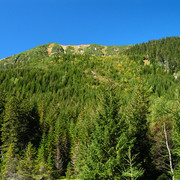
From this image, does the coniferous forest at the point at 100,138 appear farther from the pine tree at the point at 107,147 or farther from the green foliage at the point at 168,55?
the green foliage at the point at 168,55

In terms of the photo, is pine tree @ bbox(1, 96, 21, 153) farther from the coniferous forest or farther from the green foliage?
the green foliage

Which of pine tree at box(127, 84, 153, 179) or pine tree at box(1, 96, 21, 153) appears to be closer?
pine tree at box(127, 84, 153, 179)

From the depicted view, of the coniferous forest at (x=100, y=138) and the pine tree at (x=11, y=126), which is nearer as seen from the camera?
the coniferous forest at (x=100, y=138)

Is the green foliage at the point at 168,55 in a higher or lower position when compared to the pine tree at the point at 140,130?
higher

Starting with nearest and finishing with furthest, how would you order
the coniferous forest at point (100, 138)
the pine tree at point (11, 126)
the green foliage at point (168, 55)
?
the coniferous forest at point (100, 138)
the pine tree at point (11, 126)
the green foliage at point (168, 55)

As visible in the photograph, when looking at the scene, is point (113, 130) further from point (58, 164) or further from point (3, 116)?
point (3, 116)

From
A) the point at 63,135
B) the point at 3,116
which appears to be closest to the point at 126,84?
the point at 63,135

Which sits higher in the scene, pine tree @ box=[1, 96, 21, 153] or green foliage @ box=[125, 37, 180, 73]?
green foliage @ box=[125, 37, 180, 73]

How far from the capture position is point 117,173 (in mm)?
12461

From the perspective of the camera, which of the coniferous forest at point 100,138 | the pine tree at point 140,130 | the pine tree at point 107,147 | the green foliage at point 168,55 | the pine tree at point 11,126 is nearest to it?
the pine tree at point 107,147

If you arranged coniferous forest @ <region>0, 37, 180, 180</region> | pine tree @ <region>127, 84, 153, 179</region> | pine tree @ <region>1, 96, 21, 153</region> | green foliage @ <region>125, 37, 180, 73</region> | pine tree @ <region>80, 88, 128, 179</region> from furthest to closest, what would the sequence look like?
green foliage @ <region>125, 37, 180, 73</region>, pine tree @ <region>1, 96, 21, 153</region>, pine tree @ <region>127, 84, 153, 179</region>, coniferous forest @ <region>0, 37, 180, 180</region>, pine tree @ <region>80, 88, 128, 179</region>

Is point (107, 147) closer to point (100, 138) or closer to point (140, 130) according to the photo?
point (100, 138)

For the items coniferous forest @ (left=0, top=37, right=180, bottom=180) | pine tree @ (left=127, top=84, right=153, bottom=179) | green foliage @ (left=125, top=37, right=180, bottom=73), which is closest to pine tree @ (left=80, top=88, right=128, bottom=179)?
coniferous forest @ (left=0, top=37, right=180, bottom=180)

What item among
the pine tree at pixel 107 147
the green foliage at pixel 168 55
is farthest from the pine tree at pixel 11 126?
the green foliage at pixel 168 55
